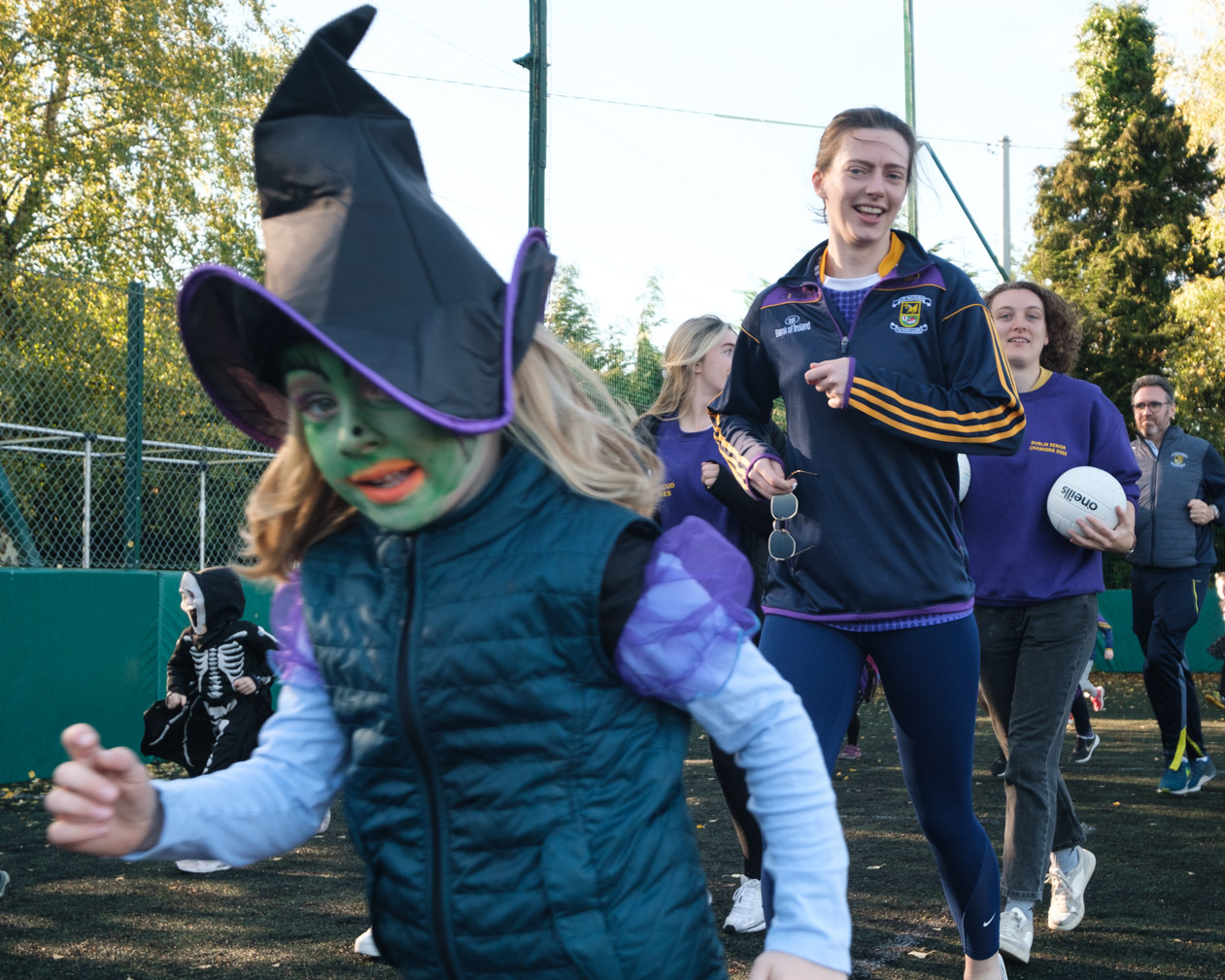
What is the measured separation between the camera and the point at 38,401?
9789 mm

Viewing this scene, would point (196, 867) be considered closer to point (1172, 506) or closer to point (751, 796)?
point (751, 796)

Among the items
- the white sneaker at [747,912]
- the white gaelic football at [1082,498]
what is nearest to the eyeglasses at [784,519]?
the white gaelic football at [1082,498]

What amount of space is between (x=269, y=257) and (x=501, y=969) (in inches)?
38.8

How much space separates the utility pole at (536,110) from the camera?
8664mm

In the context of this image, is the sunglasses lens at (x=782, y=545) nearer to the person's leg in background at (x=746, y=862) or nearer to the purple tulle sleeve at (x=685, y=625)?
the person's leg in background at (x=746, y=862)

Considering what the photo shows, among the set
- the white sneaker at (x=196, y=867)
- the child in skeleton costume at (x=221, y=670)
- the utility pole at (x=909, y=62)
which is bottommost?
the white sneaker at (x=196, y=867)

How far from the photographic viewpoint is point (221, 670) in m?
6.79

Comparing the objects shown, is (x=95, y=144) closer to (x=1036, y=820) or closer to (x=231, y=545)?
(x=231, y=545)

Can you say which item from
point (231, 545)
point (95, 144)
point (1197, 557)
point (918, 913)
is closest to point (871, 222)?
point (918, 913)

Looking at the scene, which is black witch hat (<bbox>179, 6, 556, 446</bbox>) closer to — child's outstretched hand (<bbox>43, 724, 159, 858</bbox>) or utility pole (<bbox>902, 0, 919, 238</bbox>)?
child's outstretched hand (<bbox>43, 724, 159, 858</bbox>)

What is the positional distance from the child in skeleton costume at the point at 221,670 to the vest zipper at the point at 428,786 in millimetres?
5136

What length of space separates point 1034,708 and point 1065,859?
71 cm

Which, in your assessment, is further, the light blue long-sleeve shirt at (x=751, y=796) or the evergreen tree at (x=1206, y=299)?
the evergreen tree at (x=1206, y=299)

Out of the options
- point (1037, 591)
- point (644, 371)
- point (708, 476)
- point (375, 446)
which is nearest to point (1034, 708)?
point (1037, 591)
